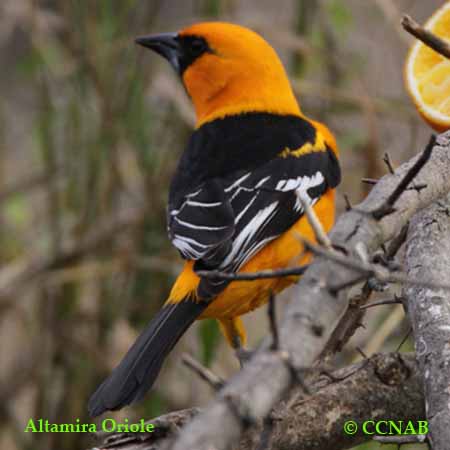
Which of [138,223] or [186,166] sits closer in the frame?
[186,166]

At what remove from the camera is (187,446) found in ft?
2.79

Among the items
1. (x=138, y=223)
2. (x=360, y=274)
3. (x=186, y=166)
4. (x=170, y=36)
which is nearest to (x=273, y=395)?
(x=360, y=274)

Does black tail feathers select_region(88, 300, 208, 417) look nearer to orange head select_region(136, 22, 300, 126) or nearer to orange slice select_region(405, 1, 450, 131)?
orange slice select_region(405, 1, 450, 131)

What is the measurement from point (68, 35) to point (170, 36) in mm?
1371

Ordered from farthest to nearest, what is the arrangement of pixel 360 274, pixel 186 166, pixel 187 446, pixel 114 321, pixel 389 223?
pixel 114 321 → pixel 186 166 → pixel 389 223 → pixel 360 274 → pixel 187 446

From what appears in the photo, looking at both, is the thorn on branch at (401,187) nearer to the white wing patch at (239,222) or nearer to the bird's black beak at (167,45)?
the white wing patch at (239,222)

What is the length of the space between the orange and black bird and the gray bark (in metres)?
0.32

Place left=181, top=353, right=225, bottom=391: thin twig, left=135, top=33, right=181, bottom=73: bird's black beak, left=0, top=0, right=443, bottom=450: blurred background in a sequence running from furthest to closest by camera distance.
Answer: left=0, top=0, right=443, bottom=450: blurred background < left=135, top=33, right=181, bottom=73: bird's black beak < left=181, top=353, right=225, bottom=391: thin twig

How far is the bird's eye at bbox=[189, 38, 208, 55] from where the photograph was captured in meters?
3.28

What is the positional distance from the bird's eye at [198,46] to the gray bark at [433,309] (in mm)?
1459

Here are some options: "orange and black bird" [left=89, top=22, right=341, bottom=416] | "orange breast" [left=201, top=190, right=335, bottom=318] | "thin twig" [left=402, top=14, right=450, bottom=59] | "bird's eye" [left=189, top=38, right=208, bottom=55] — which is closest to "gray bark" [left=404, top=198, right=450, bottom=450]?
"orange and black bird" [left=89, top=22, right=341, bottom=416]

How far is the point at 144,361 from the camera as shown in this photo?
2.33 m

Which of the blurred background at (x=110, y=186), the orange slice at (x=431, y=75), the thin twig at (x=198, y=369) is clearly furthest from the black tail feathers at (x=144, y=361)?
the blurred background at (x=110, y=186)

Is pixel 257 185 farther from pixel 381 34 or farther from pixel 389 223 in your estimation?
pixel 381 34
